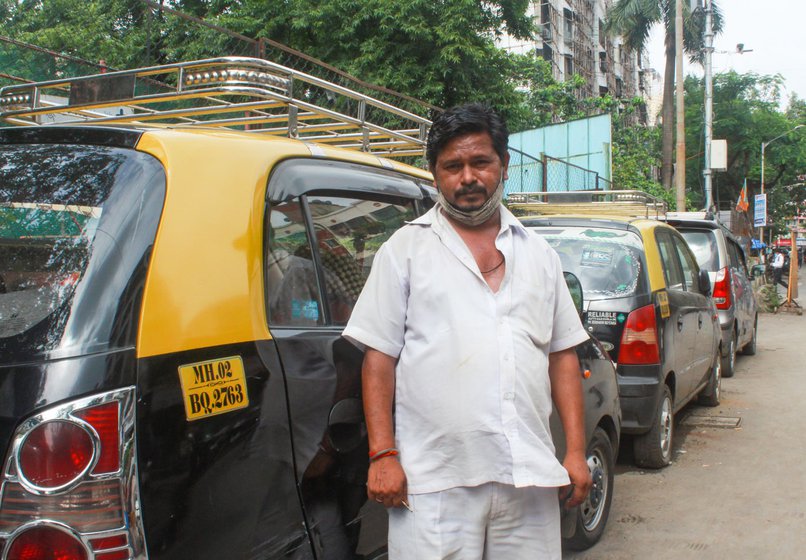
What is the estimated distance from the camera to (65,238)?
6.12ft

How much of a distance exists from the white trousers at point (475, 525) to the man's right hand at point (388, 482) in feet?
→ 0.16

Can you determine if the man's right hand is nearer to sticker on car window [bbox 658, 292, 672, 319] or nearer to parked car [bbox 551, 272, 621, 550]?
parked car [bbox 551, 272, 621, 550]

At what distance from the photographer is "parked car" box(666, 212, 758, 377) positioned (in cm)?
891

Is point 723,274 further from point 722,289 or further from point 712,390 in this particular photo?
point 712,390

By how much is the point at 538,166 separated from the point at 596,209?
25.8ft

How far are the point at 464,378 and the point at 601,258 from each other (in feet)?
12.1

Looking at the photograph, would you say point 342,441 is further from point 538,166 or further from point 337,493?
point 538,166

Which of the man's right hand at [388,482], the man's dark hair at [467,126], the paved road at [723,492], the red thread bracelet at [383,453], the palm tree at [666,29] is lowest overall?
the paved road at [723,492]

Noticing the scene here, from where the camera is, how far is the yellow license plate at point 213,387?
5.92 ft

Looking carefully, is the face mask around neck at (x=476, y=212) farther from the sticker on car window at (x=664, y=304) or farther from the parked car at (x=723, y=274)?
the parked car at (x=723, y=274)

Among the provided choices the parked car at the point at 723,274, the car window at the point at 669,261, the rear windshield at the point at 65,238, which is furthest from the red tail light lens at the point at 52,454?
the parked car at the point at 723,274

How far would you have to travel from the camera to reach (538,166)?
15.9 metres

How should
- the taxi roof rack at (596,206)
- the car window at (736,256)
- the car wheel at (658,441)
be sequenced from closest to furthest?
the car wheel at (658,441) < the taxi roof rack at (596,206) < the car window at (736,256)

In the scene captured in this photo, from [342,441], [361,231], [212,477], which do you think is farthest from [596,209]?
[212,477]
